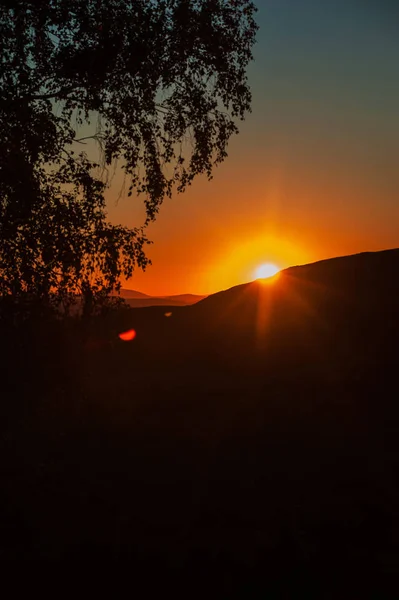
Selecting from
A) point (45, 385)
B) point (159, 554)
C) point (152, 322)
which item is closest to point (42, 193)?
point (45, 385)

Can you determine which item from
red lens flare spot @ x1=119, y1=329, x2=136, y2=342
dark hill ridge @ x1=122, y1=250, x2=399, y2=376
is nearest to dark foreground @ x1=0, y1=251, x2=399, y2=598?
dark hill ridge @ x1=122, y1=250, x2=399, y2=376

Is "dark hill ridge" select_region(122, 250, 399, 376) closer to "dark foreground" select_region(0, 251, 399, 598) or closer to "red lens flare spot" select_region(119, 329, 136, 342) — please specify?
"dark foreground" select_region(0, 251, 399, 598)

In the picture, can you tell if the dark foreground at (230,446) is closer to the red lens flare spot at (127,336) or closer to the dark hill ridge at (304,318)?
the dark hill ridge at (304,318)

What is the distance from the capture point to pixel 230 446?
15.7 m

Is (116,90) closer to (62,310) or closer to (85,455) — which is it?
(62,310)

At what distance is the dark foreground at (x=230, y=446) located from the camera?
1036cm

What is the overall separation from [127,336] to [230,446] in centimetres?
1314

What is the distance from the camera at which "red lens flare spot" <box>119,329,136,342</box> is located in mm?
27688

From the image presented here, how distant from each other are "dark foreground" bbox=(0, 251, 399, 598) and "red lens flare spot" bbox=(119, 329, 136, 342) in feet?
8.07

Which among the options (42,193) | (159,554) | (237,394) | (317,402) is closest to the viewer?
(159,554)

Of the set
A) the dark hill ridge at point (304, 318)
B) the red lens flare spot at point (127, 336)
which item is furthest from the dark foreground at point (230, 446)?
the red lens flare spot at point (127, 336)

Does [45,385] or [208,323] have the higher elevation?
[208,323]

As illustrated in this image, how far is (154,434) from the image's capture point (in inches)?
670

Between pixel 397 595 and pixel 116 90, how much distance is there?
34.1 ft
